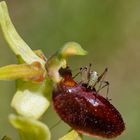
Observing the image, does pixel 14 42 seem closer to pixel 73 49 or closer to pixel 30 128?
pixel 73 49

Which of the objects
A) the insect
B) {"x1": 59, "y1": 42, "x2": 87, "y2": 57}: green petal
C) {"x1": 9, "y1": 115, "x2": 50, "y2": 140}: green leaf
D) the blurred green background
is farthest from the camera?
the blurred green background

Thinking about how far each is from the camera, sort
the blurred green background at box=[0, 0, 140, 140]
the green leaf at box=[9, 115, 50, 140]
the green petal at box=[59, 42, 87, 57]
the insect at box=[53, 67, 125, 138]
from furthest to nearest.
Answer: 1. the blurred green background at box=[0, 0, 140, 140]
2. the green petal at box=[59, 42, 87, 57]
3. the insect at box=[53, 67, 125, 138]
4. the green leaf at box=[9, 115, 50, 140]

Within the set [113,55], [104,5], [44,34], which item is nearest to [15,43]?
[44,34]

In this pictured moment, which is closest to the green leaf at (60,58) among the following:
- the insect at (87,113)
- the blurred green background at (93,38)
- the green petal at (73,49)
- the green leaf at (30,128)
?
the green petal at (73,49)

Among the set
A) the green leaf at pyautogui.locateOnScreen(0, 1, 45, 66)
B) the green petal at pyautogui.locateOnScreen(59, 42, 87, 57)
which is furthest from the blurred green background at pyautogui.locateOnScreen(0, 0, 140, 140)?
the green petal at pyautogui.locateOnScreen(59, 42, 87, 57)

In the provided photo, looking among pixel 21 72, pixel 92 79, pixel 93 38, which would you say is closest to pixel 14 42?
pixel 21 72

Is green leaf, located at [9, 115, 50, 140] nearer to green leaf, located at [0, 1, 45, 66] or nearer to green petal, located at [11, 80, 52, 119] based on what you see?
green petal, located at [11, 80, 52, 119]
